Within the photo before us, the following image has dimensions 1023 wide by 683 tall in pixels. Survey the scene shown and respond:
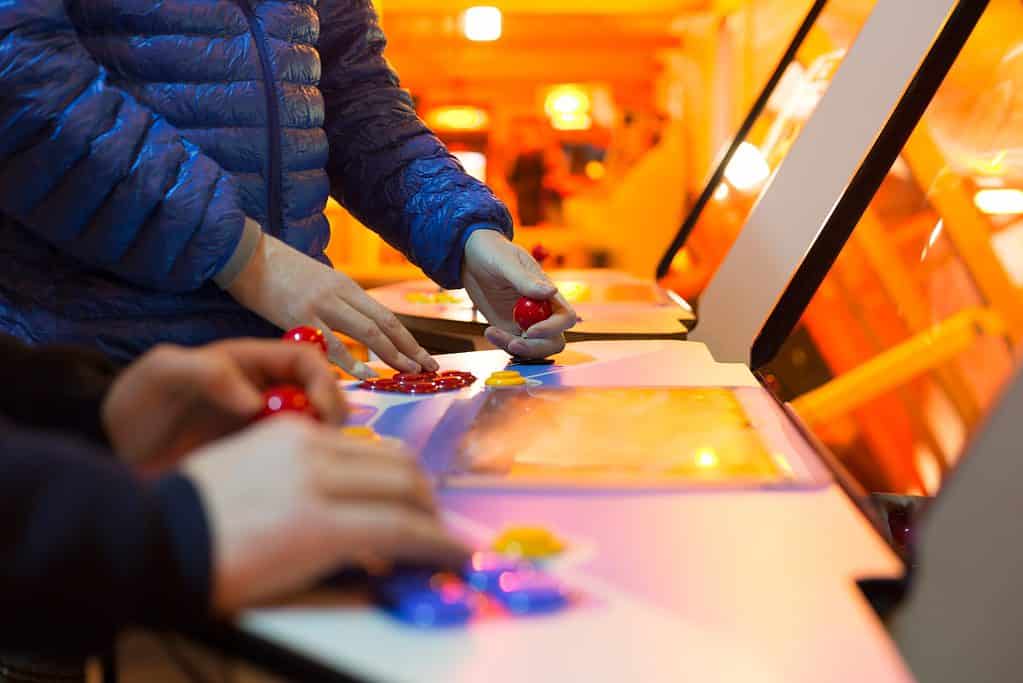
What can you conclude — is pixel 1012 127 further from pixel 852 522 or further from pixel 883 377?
pixel 852 522

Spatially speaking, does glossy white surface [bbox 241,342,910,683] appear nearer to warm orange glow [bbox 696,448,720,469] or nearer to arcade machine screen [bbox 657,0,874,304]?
warm orange glow [bbox 696,448,720,469]

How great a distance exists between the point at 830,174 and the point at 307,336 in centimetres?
114

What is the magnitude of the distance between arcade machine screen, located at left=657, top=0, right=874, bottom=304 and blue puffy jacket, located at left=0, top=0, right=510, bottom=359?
1178 millimetres

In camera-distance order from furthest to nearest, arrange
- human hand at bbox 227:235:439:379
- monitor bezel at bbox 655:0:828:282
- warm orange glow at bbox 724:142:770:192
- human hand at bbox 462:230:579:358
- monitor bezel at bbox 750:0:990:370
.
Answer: monitor bezel at bbox 655:0:828:282 → warm orange glow at bbox 724:142:770:192 → monitor bezel at bbox 750:0:990:370 → human hand at bbox 462:230:579:358 → human hand at bbox 227:235:439:379

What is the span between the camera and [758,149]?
2814 mm

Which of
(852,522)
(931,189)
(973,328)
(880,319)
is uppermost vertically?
(931,189)

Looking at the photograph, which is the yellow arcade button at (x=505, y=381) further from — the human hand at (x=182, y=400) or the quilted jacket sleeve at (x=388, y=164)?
the human hand at (x=182, y=400)

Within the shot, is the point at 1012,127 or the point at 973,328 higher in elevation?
the point at 1012,127

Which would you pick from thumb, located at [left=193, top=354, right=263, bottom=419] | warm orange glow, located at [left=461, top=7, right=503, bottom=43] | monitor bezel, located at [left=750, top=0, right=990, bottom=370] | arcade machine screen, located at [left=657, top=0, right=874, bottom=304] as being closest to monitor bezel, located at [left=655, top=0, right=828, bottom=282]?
arcade machine screen, located at [left=657, top=0, right=874, bottom=304]

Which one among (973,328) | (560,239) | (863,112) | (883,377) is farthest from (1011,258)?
(560,239)

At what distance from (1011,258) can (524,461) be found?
64cm

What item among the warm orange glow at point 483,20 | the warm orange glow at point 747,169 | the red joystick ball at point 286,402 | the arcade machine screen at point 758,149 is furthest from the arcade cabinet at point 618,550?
the warm orange glow at point 483,20

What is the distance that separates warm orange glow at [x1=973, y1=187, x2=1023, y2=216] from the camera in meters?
1.26

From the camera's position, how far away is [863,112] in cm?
185
